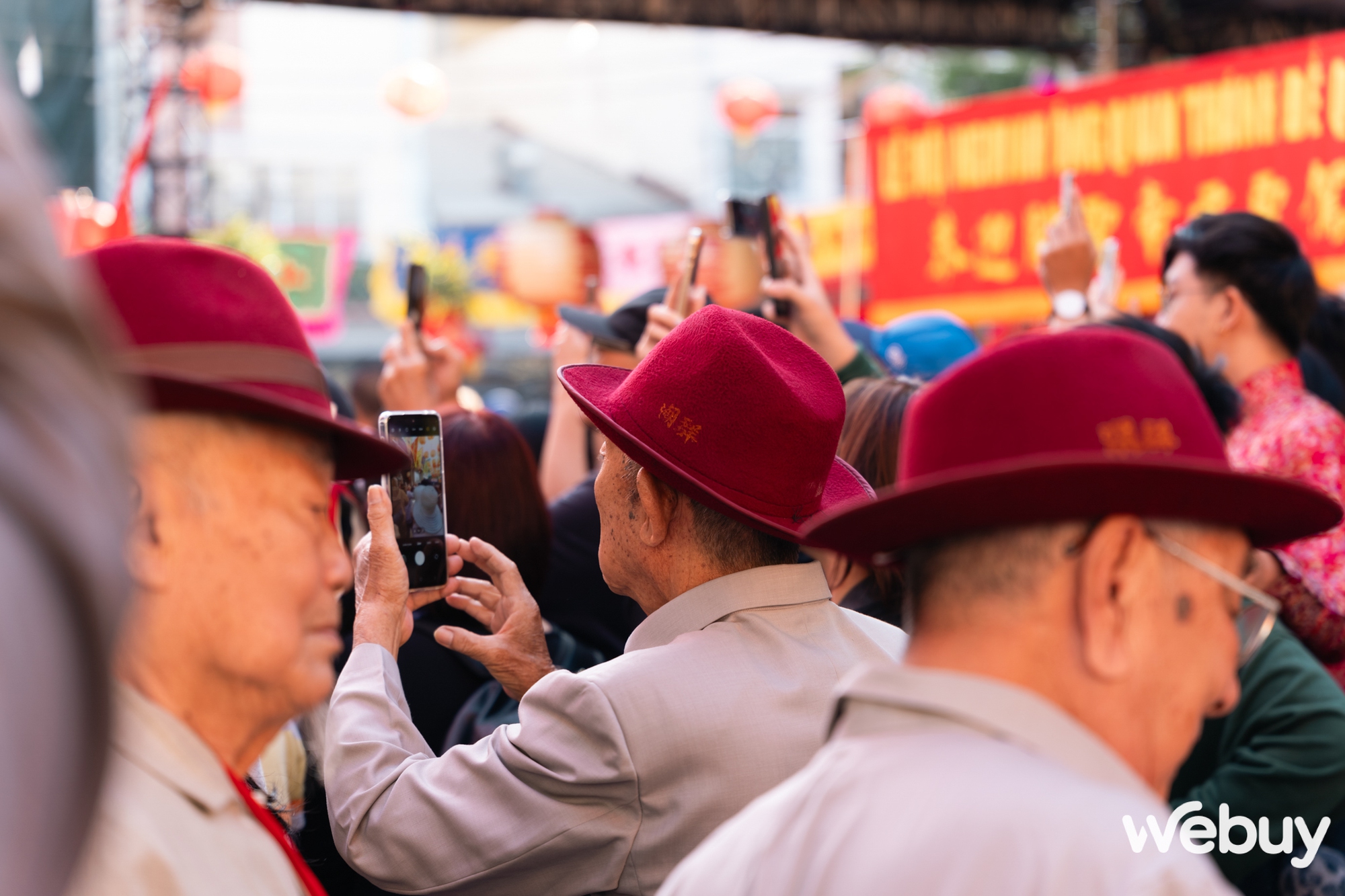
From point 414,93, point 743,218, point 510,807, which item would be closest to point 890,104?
point 414,93

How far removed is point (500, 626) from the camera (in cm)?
194

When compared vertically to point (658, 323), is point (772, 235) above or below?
above

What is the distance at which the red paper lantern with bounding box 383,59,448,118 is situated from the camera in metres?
12.9

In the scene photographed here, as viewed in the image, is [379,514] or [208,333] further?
[379,514]

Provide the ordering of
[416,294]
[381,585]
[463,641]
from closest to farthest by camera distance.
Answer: [381,585] → [463,641] → [416,294]

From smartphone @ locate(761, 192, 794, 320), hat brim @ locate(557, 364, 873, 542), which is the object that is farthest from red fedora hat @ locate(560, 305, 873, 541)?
smartphone @ locate(761, 192, 794, 320)

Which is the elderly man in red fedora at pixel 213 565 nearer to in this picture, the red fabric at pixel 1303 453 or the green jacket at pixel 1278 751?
the green jacket at pixel 1278 751

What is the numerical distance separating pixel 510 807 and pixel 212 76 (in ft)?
36.9

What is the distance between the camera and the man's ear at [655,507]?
1651 mm

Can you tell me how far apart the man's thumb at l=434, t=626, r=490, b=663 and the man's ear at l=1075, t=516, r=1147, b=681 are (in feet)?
3.36

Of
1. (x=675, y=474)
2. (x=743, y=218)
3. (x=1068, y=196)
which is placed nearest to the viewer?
(x=675, y=474)

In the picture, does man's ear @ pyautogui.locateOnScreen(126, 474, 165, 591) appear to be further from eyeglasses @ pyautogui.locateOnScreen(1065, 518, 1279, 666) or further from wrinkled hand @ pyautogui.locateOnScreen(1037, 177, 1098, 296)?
wrinkled hand @ pyautogui.locateOnScreen(1037, 177, 1098, 296)

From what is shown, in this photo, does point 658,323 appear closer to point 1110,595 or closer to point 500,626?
point 500,626

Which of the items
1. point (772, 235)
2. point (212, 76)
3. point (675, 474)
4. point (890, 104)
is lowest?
point (675, 474)
